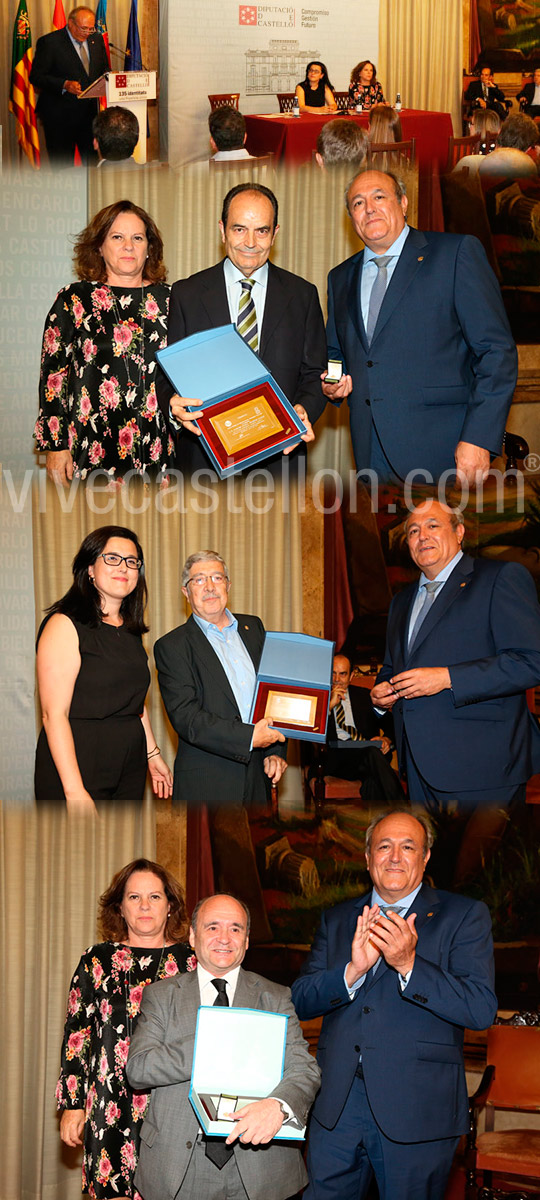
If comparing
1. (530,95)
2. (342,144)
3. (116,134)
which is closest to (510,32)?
(530,95)

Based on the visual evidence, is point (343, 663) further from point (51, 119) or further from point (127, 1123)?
point (51, 119)

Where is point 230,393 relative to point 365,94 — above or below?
below

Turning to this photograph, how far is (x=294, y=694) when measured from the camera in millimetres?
4152

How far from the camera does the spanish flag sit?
8609 mm

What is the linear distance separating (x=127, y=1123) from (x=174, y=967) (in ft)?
1.57

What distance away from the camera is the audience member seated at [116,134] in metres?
6.32

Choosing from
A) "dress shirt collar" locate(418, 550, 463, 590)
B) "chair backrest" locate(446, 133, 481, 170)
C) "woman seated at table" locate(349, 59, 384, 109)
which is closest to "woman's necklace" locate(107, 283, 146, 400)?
"dress shirt collar" locate(418, 550, 463, 590)

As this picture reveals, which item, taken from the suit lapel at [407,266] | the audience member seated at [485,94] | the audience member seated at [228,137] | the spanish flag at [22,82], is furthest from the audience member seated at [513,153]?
the spanish flag at [22,82]

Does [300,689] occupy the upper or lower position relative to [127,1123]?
upper

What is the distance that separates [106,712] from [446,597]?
1.20 metres

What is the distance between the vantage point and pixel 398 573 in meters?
6.05

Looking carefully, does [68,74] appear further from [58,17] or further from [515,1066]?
[515,1066]

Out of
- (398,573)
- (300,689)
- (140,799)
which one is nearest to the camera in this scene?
(300,689)

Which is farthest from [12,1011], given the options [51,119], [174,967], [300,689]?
[51,119]
